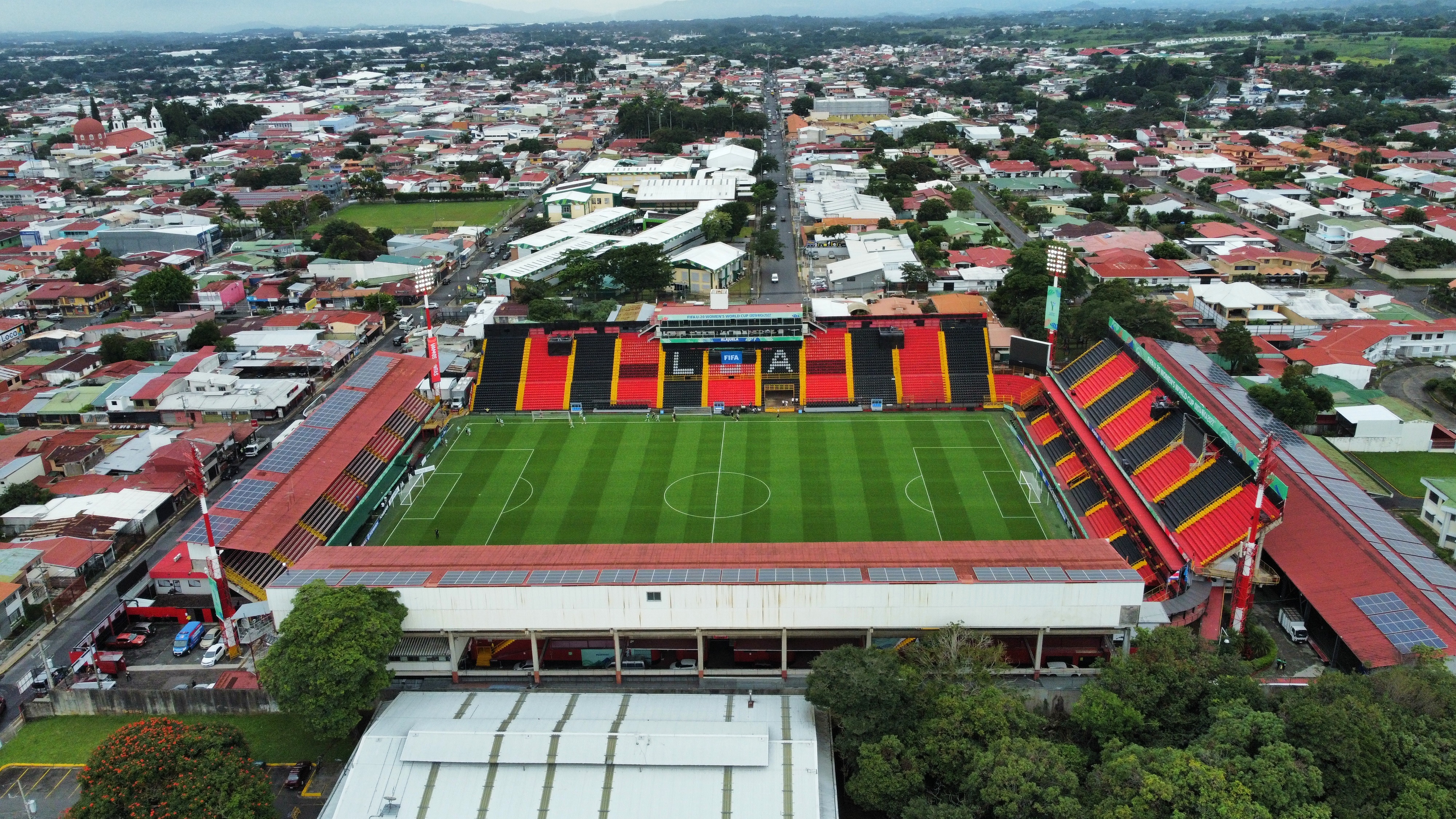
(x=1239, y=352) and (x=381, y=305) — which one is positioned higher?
(x=1239, y=352)

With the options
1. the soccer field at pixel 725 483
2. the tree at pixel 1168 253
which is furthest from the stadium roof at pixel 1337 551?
the tree at pixel 1168 253

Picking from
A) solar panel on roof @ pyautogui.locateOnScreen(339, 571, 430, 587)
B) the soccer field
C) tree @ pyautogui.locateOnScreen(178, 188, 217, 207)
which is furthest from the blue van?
tree @ pyautogui.locateOnScreen(178, 188, 217, 207)

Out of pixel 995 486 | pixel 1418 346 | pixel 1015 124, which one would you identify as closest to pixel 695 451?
pixel 995 486

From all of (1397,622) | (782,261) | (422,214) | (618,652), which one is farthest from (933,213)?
(618,652)

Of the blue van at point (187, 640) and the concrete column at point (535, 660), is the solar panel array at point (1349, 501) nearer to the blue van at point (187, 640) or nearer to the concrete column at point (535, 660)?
the concrete column at point (535, 660)

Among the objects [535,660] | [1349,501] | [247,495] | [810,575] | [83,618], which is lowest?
[83,618]

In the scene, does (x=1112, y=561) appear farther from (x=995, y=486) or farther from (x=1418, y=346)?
(x=1418, y=346)

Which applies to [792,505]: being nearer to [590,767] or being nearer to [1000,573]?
[1000,573]
